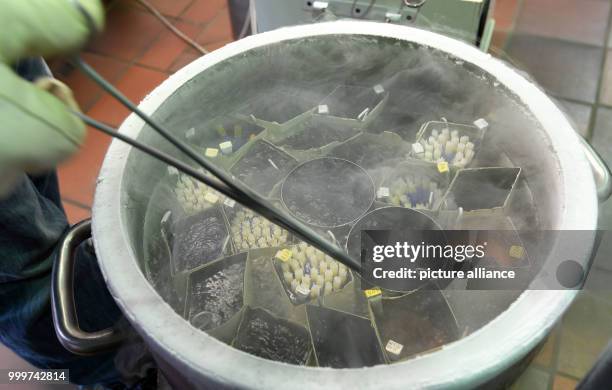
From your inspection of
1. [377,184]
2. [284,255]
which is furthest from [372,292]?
[377,184]

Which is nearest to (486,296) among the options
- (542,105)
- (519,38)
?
(542,105)

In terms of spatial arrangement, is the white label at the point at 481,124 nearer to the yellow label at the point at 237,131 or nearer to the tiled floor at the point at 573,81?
the yellow label at the point at 237,131

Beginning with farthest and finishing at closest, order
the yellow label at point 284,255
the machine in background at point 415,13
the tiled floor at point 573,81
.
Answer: the tiled floor at point 573,81
the machine in background at point 415,13
the yellow label at point 284,255

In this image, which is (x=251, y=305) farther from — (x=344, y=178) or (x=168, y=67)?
(x=168, y=67)

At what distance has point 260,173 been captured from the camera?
49.6 inches

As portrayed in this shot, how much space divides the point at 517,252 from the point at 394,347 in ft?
1.14

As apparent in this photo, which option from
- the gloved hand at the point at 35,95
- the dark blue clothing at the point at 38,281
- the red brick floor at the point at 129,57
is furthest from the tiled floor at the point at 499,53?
the gloved hand at the point at 35,95

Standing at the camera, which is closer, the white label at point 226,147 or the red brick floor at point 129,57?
the white label at point 226,147

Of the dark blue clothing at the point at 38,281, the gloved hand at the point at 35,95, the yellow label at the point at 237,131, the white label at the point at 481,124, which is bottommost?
the dark blue clothing at the point at 38,281

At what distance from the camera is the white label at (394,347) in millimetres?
943

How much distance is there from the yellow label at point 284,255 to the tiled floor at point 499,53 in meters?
1.33

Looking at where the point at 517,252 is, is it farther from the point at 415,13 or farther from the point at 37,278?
the point at 37,278

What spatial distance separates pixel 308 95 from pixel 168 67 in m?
1.69

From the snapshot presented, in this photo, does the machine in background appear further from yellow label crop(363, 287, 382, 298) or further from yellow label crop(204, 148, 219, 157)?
yellow label crop(363, 287, 382, 298)
